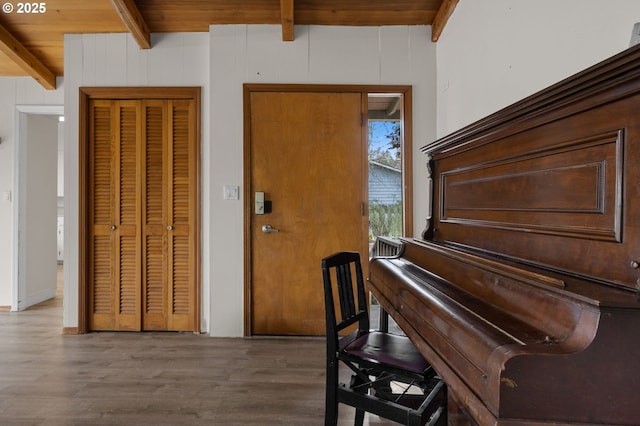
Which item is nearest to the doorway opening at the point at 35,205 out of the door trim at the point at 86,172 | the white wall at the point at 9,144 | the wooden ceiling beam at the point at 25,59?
the white wall at the point at 9,144

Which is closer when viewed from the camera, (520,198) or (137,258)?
(520,198)

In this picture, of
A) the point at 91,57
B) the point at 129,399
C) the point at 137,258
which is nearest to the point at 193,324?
the point at 137,258

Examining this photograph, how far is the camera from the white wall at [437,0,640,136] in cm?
144

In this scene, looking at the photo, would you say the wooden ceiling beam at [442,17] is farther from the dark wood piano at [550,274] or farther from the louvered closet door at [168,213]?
the louvered closet door at [168,213]

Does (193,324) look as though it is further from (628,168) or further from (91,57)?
(628,168)

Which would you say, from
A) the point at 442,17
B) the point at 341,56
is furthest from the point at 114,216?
the point at 442,17

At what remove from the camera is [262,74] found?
10.0ft

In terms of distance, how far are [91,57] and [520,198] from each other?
3.53 metres

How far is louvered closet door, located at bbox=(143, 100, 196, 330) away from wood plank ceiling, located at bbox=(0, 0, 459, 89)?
0.65m

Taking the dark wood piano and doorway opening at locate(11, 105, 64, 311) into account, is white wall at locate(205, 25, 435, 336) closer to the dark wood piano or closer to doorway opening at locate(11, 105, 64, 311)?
the dark wood piano

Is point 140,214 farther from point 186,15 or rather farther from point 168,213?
point 186,15

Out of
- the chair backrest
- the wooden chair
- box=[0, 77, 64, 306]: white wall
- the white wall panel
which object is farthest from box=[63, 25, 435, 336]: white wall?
box=[0, 77, 64, 306]: white wall

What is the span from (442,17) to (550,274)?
260 centimetres

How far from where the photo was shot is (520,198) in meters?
→ 1.09
